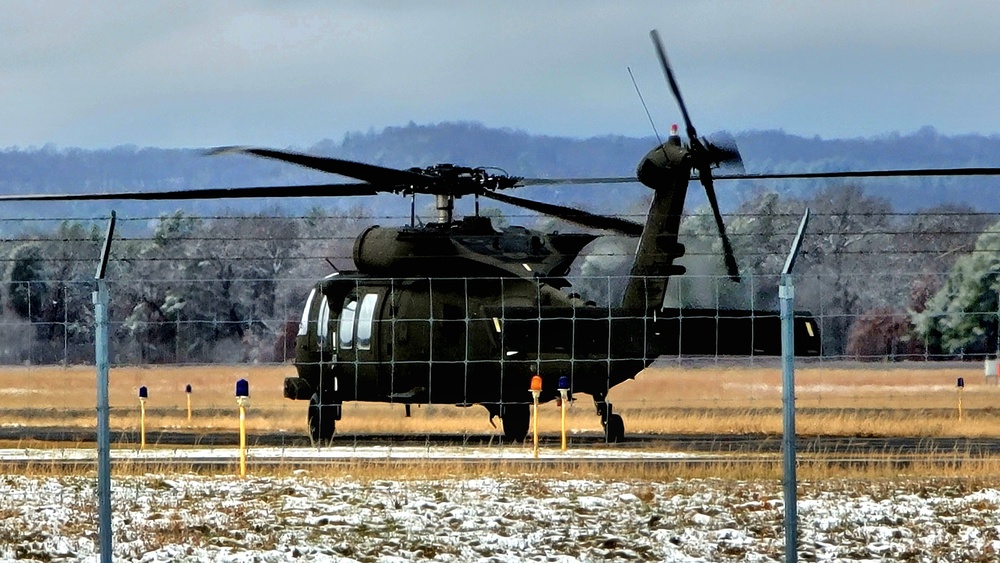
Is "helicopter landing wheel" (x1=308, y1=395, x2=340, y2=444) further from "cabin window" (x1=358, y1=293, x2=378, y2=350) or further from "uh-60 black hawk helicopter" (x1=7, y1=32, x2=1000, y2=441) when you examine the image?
"cabin window" (x1=358, y1=293, x2=378, y2=350)

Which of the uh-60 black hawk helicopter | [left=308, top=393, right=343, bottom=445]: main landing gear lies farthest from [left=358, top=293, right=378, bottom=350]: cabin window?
[left=308, top=393, right=343, bottom=445]: main landing gear

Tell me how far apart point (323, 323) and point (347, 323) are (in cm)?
45

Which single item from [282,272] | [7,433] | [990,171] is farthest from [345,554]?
[282,272]

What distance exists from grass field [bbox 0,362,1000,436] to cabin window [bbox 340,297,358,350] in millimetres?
3115

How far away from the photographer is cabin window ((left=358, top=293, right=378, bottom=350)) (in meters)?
25.0

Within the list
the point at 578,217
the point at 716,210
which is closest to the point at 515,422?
the point at 578,217

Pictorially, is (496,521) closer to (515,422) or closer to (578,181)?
(578,181)

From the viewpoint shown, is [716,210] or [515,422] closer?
[716,210]

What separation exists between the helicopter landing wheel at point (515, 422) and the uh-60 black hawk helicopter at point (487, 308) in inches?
0.8

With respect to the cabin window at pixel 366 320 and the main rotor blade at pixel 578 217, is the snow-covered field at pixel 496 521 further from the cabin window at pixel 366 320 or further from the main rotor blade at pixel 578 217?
the cabin window at pixel 366 320

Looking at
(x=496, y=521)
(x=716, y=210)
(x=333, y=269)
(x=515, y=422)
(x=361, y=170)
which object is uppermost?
(x=361, y=170)

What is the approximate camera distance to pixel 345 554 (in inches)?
527

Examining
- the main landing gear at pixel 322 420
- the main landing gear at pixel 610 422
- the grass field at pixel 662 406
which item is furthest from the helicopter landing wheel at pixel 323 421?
the main landing gear at pixel 610 422

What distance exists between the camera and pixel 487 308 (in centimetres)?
2428
